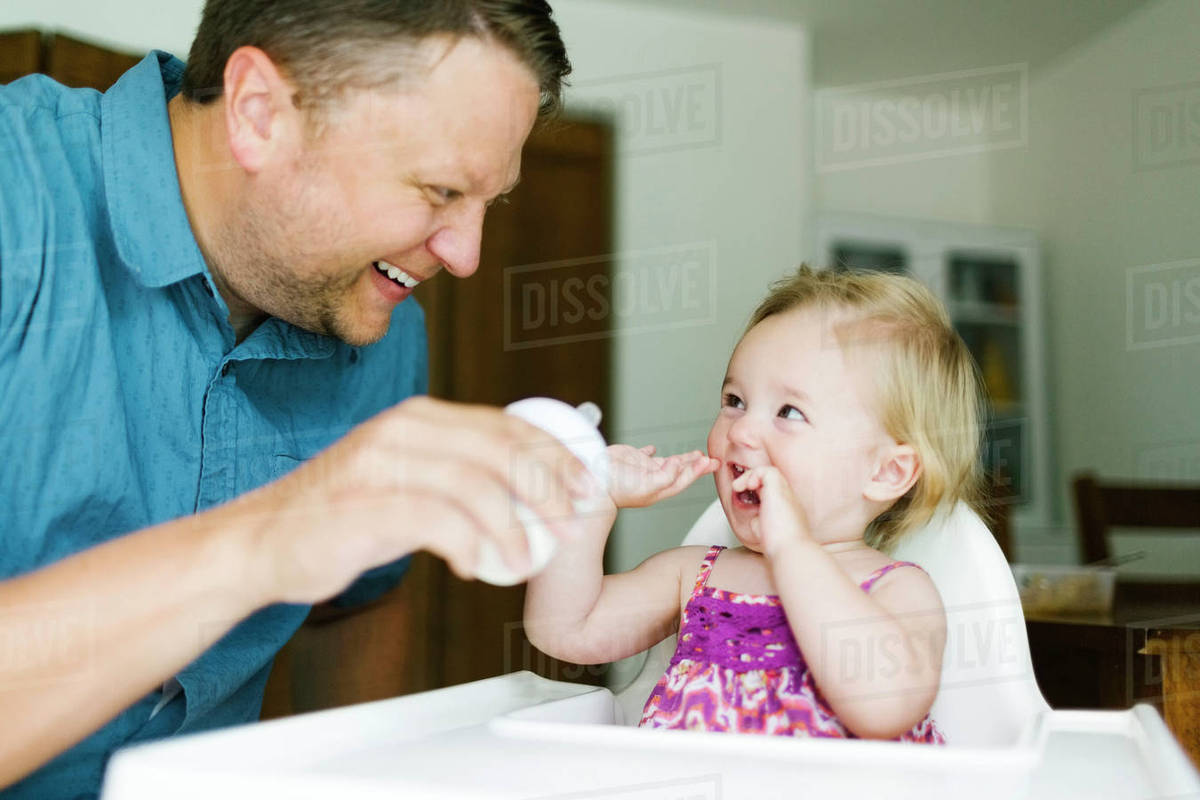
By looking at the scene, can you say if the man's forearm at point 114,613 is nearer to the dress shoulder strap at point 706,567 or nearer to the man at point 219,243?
the man at point 219,243

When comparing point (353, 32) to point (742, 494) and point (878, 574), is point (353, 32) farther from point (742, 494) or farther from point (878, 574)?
point (878, 574)

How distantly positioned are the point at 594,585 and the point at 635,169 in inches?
106

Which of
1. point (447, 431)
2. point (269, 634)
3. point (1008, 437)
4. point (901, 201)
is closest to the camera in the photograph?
point (447, 431)

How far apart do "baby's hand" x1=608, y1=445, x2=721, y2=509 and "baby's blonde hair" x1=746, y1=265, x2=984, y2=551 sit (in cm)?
21

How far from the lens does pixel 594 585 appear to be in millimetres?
1005

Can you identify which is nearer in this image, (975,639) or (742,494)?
(975,639)

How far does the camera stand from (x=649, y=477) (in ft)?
3.09

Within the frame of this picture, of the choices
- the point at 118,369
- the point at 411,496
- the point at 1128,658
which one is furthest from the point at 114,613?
the point at 1128,658

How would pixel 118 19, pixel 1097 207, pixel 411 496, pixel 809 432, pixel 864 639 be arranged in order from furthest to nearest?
pixel 1097 207 < pixel 118 19 < pixel 809 432 < pixel 864 639 < pixel 411 496

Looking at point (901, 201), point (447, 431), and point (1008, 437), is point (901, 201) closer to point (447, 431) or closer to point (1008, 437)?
point (1008, 437)

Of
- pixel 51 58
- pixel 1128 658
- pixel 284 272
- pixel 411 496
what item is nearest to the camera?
pixel 411 496

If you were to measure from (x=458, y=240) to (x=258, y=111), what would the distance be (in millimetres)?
235

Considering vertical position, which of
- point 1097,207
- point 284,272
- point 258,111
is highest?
point 1097,207

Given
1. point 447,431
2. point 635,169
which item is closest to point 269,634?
point 447,431
